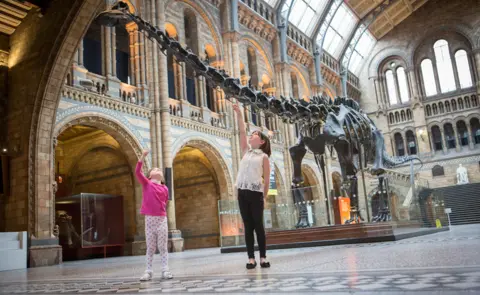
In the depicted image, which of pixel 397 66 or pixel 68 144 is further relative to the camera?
pixel 397 66

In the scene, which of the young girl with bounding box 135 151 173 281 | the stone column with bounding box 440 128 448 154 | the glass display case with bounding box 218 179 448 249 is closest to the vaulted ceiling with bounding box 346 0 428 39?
the stone column with bounding box 440 128 448 154

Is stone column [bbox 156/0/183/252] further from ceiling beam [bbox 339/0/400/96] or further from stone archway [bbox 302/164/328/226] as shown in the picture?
ceiling beam [bbox 339/0/400/96]

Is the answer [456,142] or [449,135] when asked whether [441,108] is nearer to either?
[449,135]

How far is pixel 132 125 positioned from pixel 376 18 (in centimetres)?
2534

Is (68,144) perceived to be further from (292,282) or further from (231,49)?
(292,282)

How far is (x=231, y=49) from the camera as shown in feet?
68.3

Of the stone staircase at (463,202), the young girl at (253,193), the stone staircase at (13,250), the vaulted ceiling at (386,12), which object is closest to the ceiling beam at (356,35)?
the vaulted ceiling at (386,12)

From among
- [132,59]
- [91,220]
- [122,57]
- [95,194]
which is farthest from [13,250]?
[122,57]

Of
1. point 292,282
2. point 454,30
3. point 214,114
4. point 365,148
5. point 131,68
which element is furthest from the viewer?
point 454,30

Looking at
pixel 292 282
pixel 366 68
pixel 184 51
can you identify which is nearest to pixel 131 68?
pixel 184 51

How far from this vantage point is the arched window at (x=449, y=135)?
110 ft

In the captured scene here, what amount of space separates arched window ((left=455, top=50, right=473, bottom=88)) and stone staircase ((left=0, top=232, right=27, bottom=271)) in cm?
3272

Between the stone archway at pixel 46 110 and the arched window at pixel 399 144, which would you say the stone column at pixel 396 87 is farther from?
the stone archway at pixel 46 110

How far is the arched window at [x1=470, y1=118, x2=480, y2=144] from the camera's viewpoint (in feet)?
108
